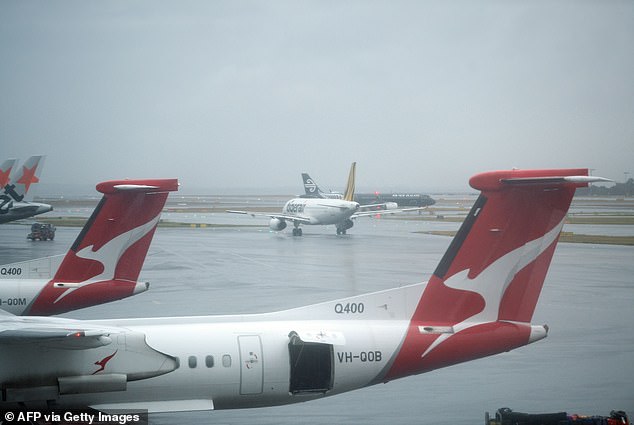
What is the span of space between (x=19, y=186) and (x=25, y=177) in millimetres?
719

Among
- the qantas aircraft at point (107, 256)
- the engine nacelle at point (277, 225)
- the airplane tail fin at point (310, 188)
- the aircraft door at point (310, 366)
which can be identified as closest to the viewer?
the aircraft door at point (310, 366)

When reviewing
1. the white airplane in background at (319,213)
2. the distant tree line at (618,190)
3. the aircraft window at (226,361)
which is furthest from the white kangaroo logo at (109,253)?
the distant tree line at (618,190)

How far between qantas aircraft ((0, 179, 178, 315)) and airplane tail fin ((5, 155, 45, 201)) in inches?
1196

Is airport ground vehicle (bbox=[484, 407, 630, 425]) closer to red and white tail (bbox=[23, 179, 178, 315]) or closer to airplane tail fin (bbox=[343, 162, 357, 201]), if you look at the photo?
red and white tail (bbox=[23, 179, 178, 315])

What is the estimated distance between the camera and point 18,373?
9.20 metres

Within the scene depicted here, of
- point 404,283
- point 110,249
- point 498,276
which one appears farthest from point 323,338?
point 404,283

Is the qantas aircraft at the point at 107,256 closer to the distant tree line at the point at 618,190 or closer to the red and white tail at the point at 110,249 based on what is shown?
the red and white tail at the point at 110,249

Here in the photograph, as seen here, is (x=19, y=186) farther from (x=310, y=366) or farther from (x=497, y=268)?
(x=497, y=268)

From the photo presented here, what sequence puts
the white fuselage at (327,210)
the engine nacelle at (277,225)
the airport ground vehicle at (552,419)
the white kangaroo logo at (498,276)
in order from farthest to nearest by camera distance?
the engine nacelle at (277,225) → the white fuselage at (327,210) → the airport ground vehicle at (552,419) → the white kangaroo logo at (498,276)

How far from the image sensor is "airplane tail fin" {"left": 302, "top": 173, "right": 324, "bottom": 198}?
7436 centimetres

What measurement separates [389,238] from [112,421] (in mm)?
41996

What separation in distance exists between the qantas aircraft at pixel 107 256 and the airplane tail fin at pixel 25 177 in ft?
99.6

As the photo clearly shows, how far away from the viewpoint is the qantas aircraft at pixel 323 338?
9.28 metres

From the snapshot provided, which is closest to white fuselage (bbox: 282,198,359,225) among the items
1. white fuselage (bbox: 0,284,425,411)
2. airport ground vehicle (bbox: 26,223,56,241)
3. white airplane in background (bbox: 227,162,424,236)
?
white airplane in background (bbox: 227,162,424,236)
